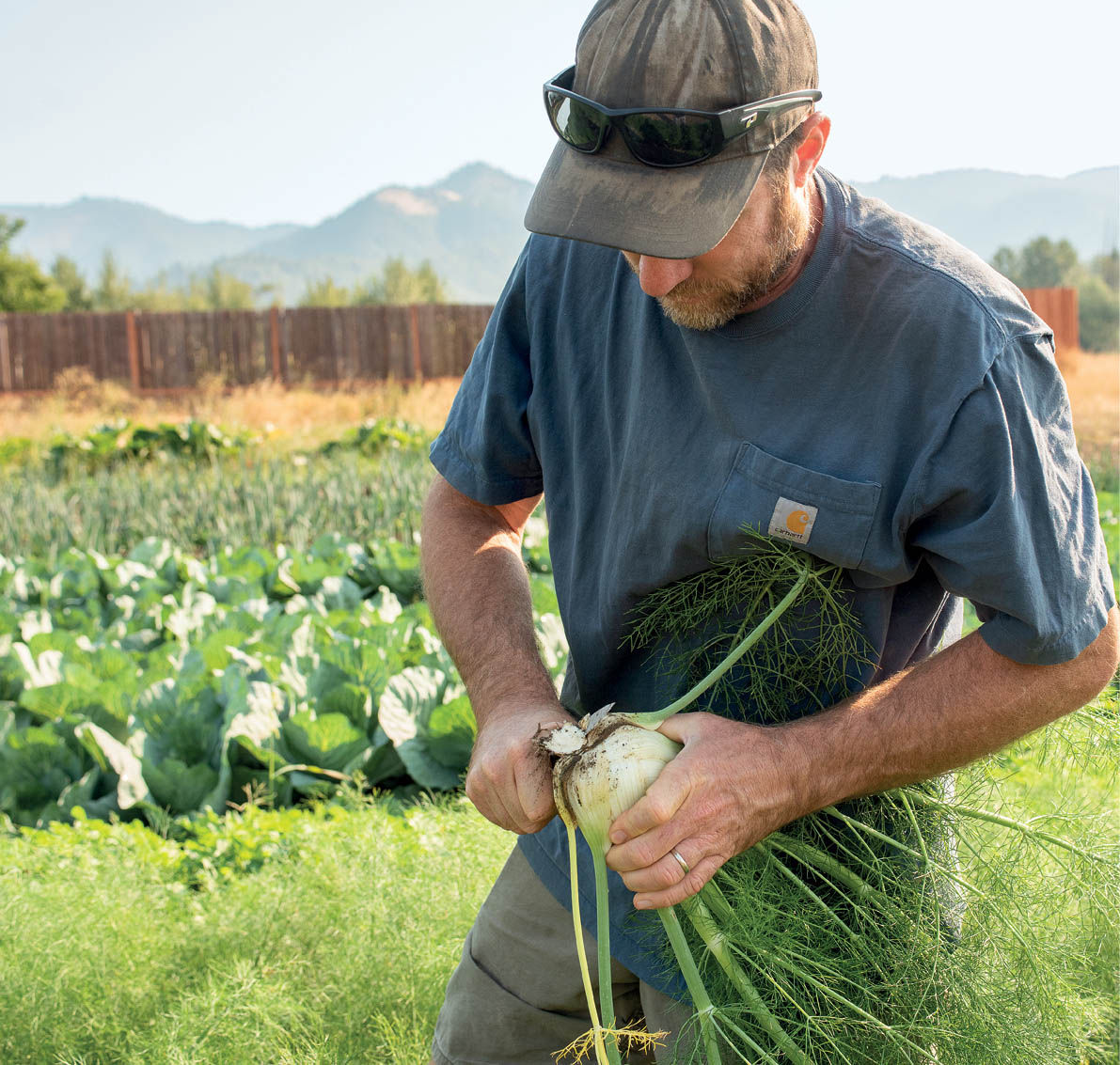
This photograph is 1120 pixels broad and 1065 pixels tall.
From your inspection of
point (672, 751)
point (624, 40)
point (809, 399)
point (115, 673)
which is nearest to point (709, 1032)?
point (672, 751)

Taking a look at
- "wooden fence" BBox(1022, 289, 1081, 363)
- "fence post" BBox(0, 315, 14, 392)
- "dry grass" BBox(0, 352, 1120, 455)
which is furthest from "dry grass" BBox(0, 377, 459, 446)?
"wooden fence" BBox(1022, 289, 1081, 363)

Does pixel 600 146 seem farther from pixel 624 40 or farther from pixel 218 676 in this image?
pixel 218 676

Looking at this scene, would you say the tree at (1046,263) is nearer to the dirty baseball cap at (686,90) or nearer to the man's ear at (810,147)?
the man's ear at (810,147)

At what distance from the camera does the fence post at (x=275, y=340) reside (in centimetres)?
2580

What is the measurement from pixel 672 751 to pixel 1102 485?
9.99 meters

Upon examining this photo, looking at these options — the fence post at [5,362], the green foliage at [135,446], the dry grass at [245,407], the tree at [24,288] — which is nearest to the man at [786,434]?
the green foliage at [135,446]

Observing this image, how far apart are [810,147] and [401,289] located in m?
70.8

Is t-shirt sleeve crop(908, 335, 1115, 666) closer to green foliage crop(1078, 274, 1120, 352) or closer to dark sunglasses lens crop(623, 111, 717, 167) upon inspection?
dark sunglasses lens crop(623, 111, 717, 167)

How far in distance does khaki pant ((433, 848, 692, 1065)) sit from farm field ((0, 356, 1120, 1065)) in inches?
25.1

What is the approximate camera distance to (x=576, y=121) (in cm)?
163

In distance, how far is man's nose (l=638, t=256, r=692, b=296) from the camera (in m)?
1.60

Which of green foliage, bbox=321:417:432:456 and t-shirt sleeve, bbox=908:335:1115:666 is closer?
t-shirt sleeve, bbox=908:335:1115:666

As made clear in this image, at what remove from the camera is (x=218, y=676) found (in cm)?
496

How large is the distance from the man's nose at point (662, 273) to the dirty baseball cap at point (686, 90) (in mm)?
61
